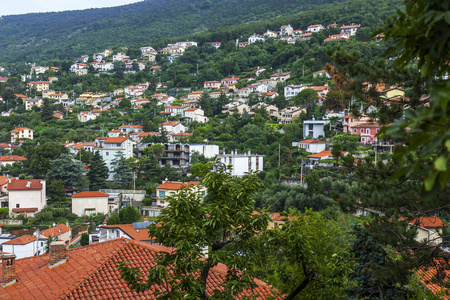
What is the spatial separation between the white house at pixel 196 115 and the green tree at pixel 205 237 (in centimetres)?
5558

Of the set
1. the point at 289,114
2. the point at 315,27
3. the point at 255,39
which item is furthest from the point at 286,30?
the point at 289,114

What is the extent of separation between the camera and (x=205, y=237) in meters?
6.10

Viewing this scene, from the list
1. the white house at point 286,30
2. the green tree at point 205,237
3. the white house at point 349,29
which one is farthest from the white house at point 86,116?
the green tree at point 205,237

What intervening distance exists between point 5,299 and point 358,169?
24.2ft

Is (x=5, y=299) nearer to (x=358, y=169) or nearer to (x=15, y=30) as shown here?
(x=358, y=169)

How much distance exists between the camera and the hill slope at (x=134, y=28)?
15025 centimetres

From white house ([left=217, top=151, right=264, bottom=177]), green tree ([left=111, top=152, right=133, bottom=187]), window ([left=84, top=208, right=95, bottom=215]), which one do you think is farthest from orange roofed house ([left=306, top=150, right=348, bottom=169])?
window ([left=84, top=208, right=95, bottom=215])

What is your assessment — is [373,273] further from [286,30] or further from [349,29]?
[286,30]

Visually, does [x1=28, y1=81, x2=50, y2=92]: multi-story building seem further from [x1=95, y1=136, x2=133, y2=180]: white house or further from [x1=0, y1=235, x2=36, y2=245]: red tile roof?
[x1=0, y1=235, x2=36, y2=245]: red tile roof

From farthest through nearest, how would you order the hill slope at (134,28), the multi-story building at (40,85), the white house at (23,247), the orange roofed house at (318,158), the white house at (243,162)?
the hill slope at (134,28) → the multi-story building at (40,85) → the white house at (243,162) → the orange roofed house at (318,158) → the white house at (23,247)

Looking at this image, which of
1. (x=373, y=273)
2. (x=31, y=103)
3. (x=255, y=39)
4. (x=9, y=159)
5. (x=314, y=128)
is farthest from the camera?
(x=255, y=39)

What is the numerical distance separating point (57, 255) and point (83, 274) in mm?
1474

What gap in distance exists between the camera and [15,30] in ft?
648

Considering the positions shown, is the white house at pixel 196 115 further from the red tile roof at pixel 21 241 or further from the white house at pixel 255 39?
the white house at pixel 255 39
